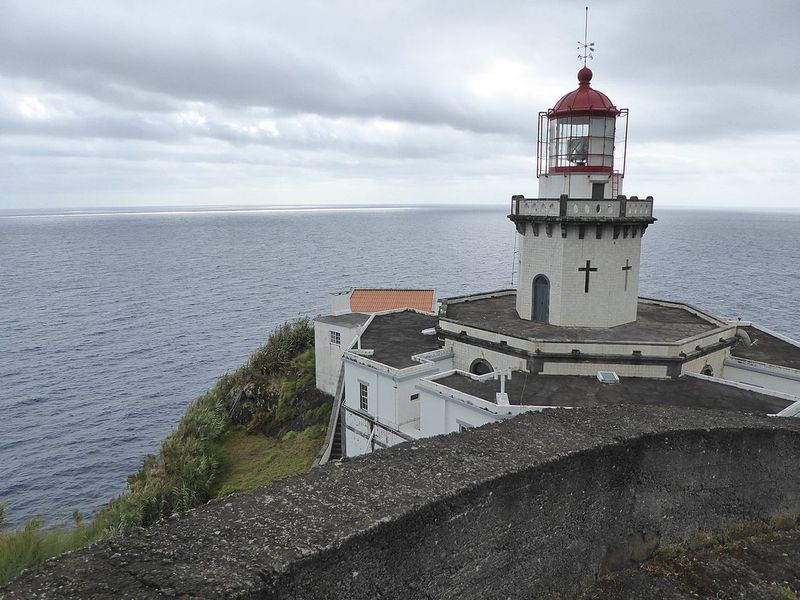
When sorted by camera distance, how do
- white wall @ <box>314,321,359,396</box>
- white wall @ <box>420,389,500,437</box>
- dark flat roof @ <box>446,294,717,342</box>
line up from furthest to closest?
white wall @ <box>314,321,359,396</box>
dark flat roof @ <box>446,294,717,342</box>
white wall @ <box>420,389,500,437</box>

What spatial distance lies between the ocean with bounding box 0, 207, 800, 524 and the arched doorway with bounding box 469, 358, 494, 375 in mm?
22340

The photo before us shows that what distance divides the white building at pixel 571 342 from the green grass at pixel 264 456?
5.01 meters

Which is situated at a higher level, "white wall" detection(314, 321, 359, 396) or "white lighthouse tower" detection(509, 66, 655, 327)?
"white lighthouse tower" detection(509, 66, 655, 327)

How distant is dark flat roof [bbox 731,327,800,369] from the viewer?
68.9 ft

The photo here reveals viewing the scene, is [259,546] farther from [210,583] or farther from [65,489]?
[65,489]

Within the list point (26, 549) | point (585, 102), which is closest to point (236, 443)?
point (26, 549)

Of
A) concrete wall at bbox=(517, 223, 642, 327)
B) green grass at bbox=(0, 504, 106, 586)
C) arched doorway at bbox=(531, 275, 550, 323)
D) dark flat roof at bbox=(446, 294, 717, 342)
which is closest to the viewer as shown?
green grass at bbox=(0, 504, 106, 586)

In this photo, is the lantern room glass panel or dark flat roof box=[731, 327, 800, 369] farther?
the lantern room glass panel

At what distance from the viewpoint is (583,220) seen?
21.0m

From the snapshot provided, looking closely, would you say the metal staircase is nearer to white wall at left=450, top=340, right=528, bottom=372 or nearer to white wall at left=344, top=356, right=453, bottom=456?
white wall at left=344, top=356, right=453, bottom=456

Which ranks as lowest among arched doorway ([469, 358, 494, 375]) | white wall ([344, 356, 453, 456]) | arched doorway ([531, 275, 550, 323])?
white wall ([344, 356, 453, 456])

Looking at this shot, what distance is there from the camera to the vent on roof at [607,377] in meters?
18.5

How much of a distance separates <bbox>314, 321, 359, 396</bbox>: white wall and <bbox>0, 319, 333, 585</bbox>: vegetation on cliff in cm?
74

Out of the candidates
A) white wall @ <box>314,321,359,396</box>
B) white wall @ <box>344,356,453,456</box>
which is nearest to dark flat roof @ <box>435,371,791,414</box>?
white wall @ <box>344,356,453,456</box>
